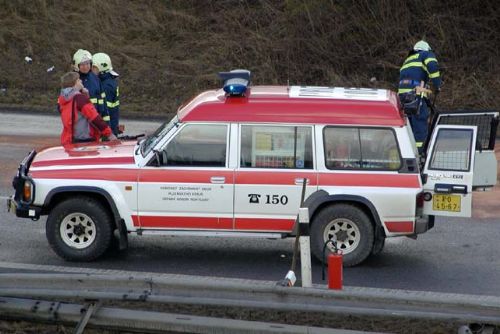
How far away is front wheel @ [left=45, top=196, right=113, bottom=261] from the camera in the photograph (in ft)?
35.0

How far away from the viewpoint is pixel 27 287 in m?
8.16

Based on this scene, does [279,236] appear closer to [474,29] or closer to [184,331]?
[184,331]

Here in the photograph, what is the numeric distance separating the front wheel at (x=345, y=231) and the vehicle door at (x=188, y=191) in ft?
2.95

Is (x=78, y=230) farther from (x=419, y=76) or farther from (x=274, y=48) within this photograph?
(x=274, y=48)

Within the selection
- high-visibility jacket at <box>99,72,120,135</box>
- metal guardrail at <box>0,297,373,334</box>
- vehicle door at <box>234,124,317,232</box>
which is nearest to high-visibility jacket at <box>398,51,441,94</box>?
high-visibility jacket at <box>99,72,120,135</box>

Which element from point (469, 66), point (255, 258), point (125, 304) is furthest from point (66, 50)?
point (125, 304)

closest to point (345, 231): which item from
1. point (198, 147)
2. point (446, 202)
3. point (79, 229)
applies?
point (446, 202)

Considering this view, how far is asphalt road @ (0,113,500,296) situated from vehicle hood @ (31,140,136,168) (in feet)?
3.42

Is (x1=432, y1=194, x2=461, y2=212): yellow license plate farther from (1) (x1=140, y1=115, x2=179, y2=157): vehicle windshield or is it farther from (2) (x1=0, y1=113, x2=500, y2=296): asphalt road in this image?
(1) (x1=140, y1=115, x2=179, y2=157): vehicle windshield

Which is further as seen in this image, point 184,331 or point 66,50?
point 66,50

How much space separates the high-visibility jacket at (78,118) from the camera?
12.5m

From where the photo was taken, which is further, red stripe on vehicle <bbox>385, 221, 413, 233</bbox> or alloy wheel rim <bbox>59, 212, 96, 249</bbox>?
alloy wheel rim <bbox>59, 212, 96, 249</bbox>

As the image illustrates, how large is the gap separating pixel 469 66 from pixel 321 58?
3.24 meters

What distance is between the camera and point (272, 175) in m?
10.5
